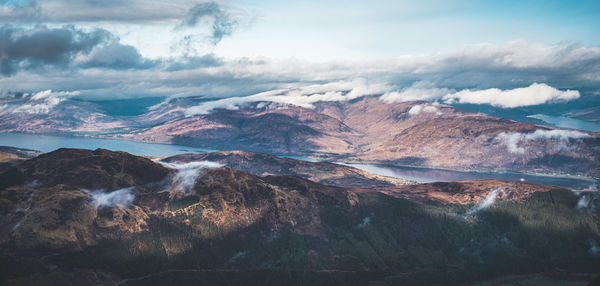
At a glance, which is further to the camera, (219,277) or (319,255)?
(319,255)

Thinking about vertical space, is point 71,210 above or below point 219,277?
above

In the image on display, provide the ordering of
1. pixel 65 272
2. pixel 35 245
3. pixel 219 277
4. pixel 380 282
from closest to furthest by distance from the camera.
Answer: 1. pixel 65 272
2. pixel 35 245
3. pixel 219 277
4. pixel 380 282

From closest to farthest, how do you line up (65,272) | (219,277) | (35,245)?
1. (65,272)
2. (35,245)
3. (219,277)

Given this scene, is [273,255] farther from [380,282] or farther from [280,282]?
[380,282]

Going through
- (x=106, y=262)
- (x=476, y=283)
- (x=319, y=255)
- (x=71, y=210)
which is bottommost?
(x=476, y=283)

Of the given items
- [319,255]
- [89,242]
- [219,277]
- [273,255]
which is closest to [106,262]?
[89,242]

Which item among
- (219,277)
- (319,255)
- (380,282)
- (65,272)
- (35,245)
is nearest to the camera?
(65,272)

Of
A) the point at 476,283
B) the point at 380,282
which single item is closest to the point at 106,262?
the point at 380,282

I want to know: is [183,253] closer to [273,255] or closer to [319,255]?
[273,255]

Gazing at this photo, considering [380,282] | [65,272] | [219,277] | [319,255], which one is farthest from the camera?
[319,255]
